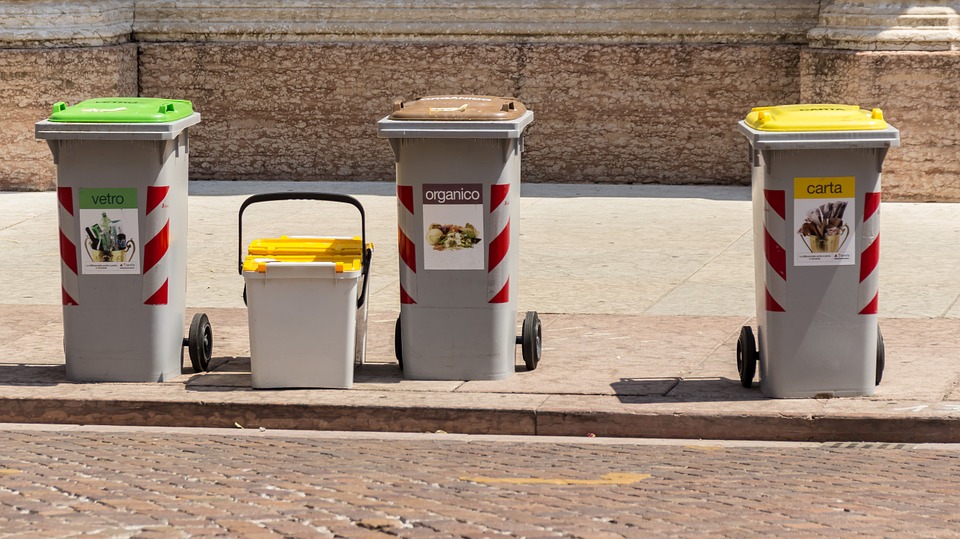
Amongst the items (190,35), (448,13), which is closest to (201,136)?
(190,35)

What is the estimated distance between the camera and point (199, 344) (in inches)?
293

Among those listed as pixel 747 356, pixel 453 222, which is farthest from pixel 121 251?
pixel 747 356

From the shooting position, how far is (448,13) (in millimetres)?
14266

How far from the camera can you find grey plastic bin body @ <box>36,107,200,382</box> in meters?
7.12

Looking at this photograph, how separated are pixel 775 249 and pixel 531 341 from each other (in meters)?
1.27

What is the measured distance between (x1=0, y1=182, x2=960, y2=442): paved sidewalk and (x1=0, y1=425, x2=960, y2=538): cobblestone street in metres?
0.13

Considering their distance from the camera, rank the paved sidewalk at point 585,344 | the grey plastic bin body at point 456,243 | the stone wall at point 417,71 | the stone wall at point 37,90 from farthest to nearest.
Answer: the stone wall at point 417,71 < the stone wall at point 37,90 < the grey plastic bin body at point 456,243 < the paved sidewalk at point 585,344

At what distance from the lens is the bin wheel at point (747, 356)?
7047mm

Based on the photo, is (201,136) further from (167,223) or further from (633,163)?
(167,223)

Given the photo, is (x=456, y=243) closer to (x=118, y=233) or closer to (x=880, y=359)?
(x=118, y=233)

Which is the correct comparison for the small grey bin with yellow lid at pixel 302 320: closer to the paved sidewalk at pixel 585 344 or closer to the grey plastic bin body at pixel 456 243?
the paved sidewalk at pixel 585 344

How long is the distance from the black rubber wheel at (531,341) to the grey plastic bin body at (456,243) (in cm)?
15

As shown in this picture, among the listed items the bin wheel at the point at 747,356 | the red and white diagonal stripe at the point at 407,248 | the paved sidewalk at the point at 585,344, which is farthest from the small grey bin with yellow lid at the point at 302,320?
the bin wheel at the point at 747,356

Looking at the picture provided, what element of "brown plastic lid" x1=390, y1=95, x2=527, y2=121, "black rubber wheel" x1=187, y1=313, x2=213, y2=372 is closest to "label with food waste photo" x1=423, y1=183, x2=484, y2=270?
"brown plastic lid" x1=390, y1=95, x2=527, y2=121
